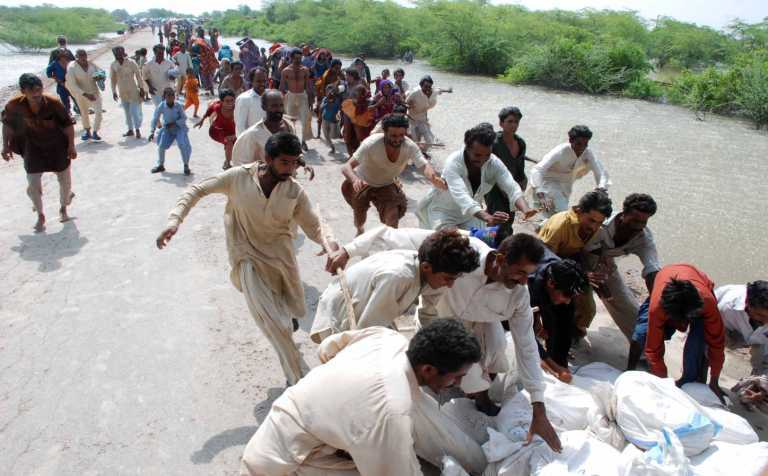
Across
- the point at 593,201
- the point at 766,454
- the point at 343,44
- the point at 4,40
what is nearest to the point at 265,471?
the point at 766,454

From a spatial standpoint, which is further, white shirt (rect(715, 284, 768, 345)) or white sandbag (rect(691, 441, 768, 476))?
white shirt (rect(715, 284, 768, 345))

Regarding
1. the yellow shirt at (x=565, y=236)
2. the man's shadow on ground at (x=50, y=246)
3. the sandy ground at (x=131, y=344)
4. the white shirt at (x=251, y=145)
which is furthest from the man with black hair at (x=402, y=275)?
the man's shadow on ground at (x=50, y=246)

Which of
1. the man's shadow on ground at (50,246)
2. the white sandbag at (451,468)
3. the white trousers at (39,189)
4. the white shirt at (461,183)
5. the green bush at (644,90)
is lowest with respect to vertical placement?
the man's shadow on ground at (50,246)

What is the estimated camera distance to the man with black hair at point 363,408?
195cm

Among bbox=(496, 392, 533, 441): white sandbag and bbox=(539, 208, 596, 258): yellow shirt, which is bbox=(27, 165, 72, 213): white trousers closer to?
bbox=(539, 208, 596, 258): yellow shirt

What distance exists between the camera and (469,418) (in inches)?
130

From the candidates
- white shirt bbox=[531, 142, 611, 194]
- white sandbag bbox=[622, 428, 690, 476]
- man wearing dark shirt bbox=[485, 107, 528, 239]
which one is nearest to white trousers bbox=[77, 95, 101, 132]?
man wearing dark shirt bbox=[485, 107, 528, 239]

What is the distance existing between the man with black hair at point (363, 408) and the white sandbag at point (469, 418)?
42.4 inches

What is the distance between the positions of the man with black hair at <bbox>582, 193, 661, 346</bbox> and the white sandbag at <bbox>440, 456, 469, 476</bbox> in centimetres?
192

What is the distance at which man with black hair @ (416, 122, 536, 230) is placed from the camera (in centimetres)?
443

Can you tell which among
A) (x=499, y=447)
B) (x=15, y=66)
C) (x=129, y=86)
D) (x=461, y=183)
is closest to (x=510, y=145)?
(x=461, y=183)

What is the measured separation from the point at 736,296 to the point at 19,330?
516cm

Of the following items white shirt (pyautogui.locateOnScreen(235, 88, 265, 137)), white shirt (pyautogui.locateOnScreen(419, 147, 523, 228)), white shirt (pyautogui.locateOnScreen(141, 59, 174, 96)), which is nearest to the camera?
white shirt (pyautogui.locateOnScreen(419, 147, 523, 228))

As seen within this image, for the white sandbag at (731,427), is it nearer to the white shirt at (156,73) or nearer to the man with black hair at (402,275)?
the man with black hair at (402,275)
